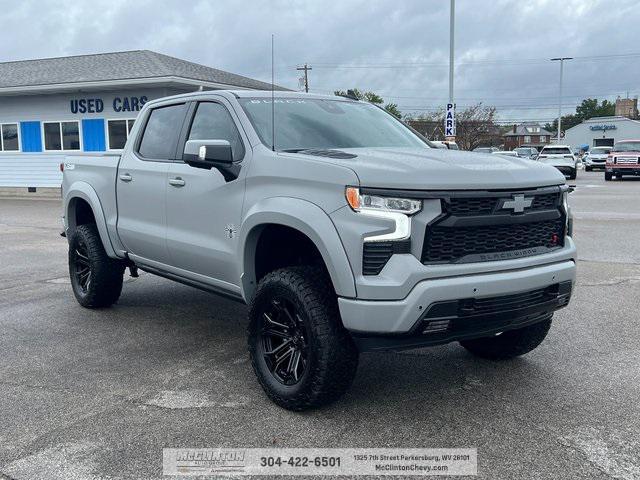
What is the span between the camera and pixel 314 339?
3.60 m

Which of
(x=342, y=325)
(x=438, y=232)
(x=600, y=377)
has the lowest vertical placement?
(x=600, y=377)

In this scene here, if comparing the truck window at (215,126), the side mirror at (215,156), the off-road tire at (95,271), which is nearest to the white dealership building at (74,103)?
the off-road tire at (95,271)

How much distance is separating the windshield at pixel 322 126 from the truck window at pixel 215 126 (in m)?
0.16

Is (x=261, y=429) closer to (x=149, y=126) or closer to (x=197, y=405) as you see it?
(x=197, y=405)

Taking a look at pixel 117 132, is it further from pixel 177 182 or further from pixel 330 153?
pixel 330 153

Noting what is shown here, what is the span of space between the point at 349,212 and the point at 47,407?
2256 millimetres

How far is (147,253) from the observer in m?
5.47

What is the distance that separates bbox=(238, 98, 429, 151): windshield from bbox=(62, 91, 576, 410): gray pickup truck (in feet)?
0.05

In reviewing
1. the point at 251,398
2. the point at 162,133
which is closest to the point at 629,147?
the point at 162,133

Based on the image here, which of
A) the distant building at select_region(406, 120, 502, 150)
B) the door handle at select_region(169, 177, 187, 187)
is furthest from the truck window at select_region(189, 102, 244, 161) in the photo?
the distant building at select_region(406, 120, 502, 150)

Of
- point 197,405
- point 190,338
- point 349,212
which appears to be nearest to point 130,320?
point 190,338

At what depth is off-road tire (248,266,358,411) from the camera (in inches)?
142

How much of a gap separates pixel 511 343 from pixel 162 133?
329cm

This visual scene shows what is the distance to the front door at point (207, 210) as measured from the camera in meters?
4.38
